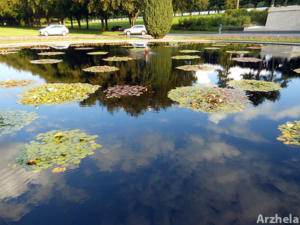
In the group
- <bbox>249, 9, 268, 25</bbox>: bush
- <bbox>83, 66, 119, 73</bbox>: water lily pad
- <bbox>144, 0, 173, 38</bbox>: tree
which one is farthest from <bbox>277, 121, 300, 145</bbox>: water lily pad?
<bbox>249, 9, 268, 25</bbox>: bush

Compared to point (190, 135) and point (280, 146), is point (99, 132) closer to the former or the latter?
point (190, 135)

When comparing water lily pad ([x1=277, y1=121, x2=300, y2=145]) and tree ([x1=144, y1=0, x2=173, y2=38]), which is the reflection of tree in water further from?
tree ([x1=144, y1=0, x2=173, y2=38])

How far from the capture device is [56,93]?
8.78 m

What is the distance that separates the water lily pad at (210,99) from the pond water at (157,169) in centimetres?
33

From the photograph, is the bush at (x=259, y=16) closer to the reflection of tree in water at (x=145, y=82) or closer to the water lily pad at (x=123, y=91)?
the reflection of tree in water at (x=145, y=82)

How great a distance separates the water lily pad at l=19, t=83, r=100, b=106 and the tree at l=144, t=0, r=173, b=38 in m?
21.8

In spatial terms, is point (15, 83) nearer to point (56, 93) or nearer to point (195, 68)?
point (56, 93)

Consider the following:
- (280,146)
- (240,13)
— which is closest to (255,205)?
(280,146)

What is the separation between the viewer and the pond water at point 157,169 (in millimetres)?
3365

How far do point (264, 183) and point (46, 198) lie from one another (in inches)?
154

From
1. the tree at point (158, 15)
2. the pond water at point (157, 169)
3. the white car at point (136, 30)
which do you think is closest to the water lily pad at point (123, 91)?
the pond water at point (157, 169)

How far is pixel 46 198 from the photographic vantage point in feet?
11.9

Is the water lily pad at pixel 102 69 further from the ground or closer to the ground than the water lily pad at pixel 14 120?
further from the ground

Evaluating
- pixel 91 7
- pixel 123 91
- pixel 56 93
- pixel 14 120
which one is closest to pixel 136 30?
pixel 91 7
